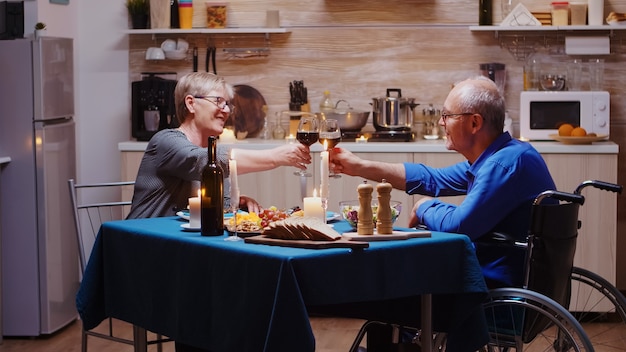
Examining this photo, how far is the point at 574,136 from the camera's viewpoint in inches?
209

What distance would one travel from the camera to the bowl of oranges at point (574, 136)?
5277mm

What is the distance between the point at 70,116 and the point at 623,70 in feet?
10.0

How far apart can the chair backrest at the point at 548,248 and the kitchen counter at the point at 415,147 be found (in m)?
2.22

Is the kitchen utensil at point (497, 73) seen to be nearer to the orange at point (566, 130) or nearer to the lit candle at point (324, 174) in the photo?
the orange at point (566, 130)

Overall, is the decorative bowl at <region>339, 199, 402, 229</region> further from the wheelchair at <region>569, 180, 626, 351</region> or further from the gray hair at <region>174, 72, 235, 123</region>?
the wheelchair at <region>569, 180, 626, 351</region>

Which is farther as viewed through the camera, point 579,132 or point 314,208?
point 579,132

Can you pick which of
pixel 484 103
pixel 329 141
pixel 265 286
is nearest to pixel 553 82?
pixel 484 103

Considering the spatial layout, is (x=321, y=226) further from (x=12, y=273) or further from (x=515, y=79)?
(x=515, y=79)

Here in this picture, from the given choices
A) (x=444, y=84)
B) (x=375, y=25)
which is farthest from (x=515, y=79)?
(x=375, y=25)

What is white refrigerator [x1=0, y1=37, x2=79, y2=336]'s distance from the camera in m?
4.83

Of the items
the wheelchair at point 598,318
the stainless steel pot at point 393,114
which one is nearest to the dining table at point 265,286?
the wheelchair at point 598,318

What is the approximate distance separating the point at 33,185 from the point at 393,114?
6.39 feet

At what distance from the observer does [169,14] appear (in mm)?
5785

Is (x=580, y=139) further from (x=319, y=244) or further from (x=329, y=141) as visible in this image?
(x=319, y=244)
